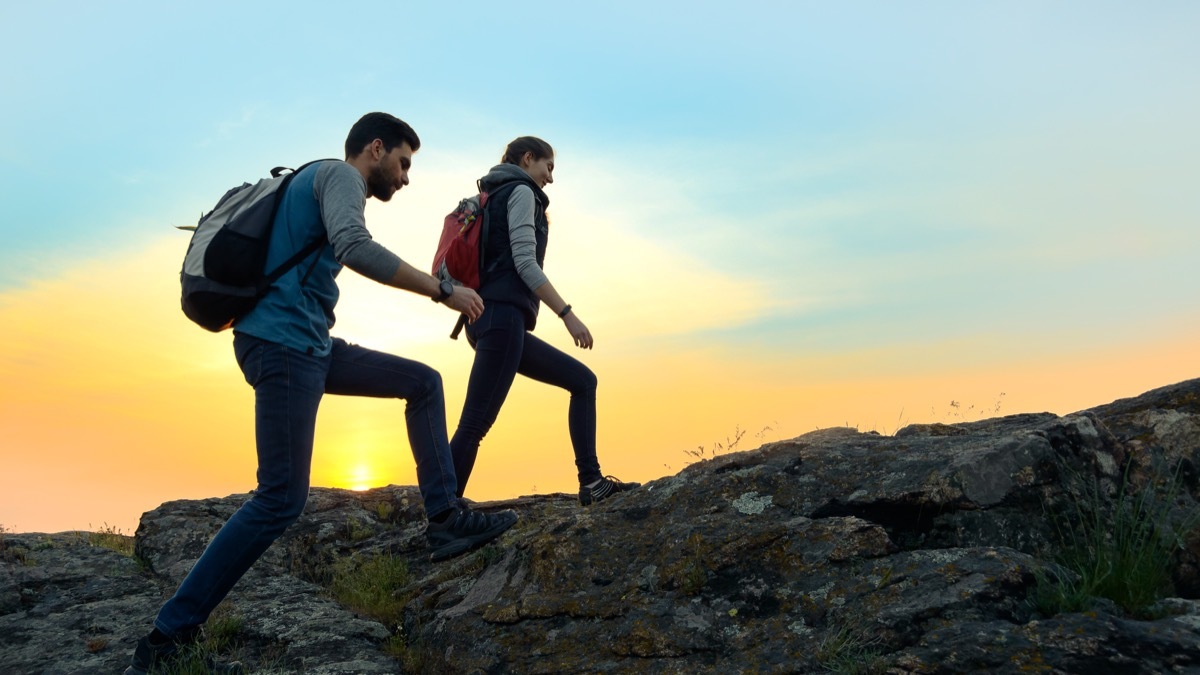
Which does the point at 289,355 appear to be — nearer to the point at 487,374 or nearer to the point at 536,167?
the point at 487,374

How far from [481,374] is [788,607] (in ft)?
11.2

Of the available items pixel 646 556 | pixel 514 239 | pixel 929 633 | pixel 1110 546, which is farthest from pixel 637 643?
pixel 514 239

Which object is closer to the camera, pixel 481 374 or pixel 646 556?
pixel 646 556

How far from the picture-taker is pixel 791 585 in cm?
469

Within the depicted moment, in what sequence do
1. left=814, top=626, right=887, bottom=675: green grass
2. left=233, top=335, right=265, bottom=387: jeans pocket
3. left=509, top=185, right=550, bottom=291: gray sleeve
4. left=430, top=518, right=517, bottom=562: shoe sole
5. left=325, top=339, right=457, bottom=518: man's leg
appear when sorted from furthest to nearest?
1. left=509, top=185, right=550, bottom=291: gray sleeve
2. left=430, top=518, right=517, bottom=562: shoe sole
3. left=325, top=339, right=457, bottom=518: man's leg
4. left=233, top=335, right=265, bottom=387: jeans pocket
5. left=814, top=626, right=887, bottom=675: green grass

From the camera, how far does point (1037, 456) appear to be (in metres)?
5.04

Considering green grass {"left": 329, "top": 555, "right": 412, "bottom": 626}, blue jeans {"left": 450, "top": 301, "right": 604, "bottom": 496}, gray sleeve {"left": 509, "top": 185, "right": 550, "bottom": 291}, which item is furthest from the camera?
blue jeans {"left": 450, "top": 301, "right": 604, "bottom": 496}

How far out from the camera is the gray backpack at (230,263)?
17.0ft

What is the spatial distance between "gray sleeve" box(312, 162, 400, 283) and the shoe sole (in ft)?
7.41

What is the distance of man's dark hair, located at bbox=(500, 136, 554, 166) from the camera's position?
7.62 m

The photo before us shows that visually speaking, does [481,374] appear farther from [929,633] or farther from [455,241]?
[929,633]

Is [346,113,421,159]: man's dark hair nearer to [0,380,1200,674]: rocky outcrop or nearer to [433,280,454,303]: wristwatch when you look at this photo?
[433,280,454,303]: wristwatch

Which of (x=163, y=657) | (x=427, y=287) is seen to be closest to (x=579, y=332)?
(x=427, y=287)

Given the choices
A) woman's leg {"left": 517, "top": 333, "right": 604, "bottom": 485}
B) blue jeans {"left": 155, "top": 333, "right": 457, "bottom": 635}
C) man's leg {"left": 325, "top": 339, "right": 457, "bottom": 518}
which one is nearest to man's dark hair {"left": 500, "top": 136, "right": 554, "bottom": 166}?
woman's leg {"left": 517, "top": 333, "right": 604, "bottom": 485}
